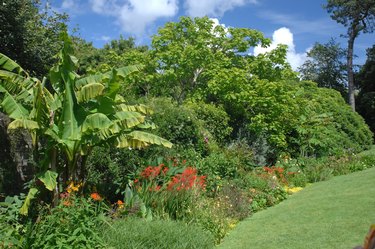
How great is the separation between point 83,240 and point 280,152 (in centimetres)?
1226

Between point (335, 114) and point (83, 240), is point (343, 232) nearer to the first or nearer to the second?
point (83, 240)

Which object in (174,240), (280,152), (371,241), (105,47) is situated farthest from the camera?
(105,47)

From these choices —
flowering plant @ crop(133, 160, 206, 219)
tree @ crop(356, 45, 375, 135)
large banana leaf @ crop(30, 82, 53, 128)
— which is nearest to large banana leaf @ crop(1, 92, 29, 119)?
large banana leaf @ crop(30, 82, 53, 128)

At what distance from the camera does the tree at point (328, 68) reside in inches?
1591

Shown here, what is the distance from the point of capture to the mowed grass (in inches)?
272

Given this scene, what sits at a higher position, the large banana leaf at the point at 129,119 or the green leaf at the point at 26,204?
the large banana leaf at the point at 129,119

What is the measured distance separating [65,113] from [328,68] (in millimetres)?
37205

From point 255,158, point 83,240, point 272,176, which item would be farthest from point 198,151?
point 83,240

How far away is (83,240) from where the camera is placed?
5516mm

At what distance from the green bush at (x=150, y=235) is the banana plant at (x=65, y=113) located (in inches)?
53.7

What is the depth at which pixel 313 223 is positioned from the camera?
7.95 meters

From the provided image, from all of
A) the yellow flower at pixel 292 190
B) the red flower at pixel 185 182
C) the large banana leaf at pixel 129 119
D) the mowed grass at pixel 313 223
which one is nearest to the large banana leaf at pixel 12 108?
the large banana leaf at pixel 129 119

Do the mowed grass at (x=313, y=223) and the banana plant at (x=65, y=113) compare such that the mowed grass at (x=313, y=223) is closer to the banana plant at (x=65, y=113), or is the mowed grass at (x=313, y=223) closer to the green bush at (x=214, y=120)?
the banana plant at (x=65, y=113)

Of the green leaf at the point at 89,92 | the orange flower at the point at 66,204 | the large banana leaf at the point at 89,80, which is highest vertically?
the large banana leaf at the point at 89,80
